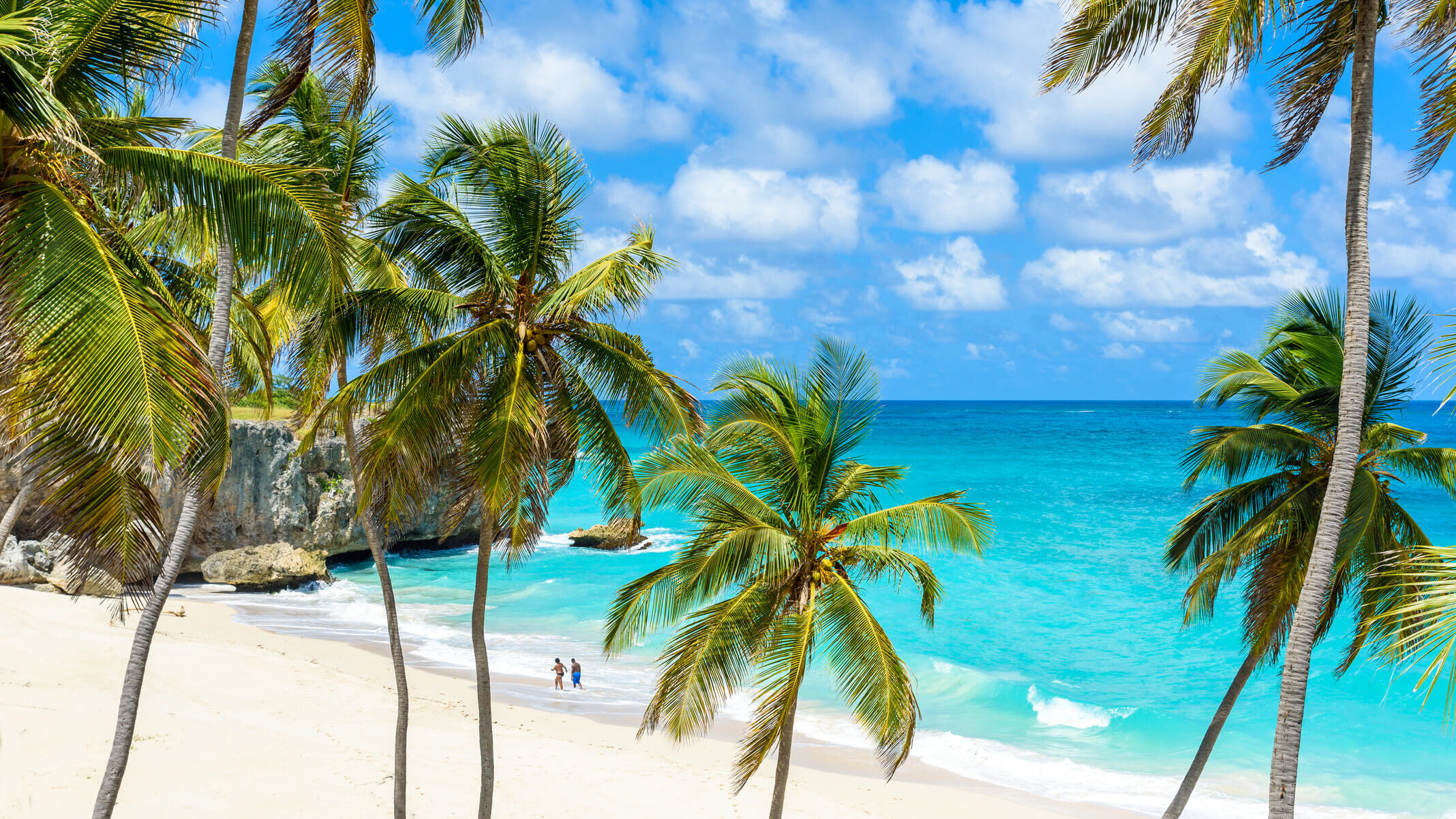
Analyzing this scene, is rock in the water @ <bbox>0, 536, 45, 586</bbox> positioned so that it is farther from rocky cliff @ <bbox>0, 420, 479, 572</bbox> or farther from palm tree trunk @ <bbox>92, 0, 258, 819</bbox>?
palm tree trunk @ <bbox>92, 0, 258, 819</bbox>

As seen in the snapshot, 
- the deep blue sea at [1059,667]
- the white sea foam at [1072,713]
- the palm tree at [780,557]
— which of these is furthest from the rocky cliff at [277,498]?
the palm tree at [780,557]

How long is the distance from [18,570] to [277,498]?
783 centimetres

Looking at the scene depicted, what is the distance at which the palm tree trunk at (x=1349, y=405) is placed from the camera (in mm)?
7406

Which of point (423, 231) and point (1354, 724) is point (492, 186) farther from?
point (1354, 724)

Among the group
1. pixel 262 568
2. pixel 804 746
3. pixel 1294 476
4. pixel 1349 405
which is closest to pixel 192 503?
pixel 1349 405

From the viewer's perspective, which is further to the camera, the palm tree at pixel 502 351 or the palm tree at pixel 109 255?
the palm tree at pixel 502 351

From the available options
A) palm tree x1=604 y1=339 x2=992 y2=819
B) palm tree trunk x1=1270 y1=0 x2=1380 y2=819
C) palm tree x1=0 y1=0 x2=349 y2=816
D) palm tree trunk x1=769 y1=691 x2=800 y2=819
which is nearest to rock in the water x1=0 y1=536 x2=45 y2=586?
palm tree x1=604 y1=339 x2=992 y2=819

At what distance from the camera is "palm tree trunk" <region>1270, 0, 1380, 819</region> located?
292 inches

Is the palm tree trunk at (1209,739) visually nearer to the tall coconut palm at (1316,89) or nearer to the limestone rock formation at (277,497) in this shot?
the tall coconut palm at (1316,89)

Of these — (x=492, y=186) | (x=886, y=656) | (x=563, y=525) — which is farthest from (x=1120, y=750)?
(x=563, y=525)

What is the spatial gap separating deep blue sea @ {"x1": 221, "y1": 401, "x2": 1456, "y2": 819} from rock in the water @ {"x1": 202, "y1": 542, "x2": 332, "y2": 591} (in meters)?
0.84

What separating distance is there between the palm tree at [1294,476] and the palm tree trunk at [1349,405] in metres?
2.23

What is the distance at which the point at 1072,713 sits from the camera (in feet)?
79.8

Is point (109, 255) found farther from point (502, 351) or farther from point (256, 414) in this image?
point (256, 414)
